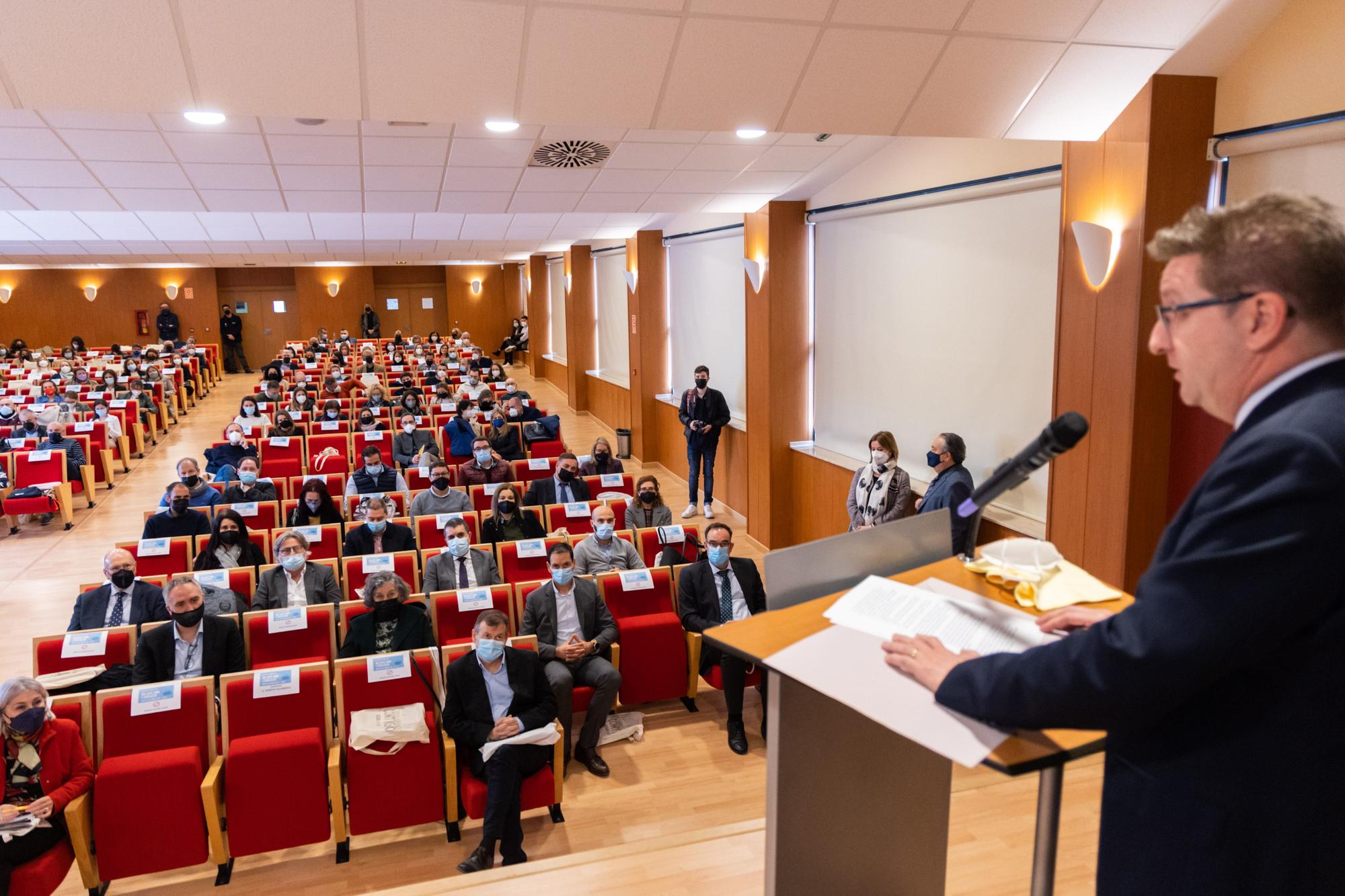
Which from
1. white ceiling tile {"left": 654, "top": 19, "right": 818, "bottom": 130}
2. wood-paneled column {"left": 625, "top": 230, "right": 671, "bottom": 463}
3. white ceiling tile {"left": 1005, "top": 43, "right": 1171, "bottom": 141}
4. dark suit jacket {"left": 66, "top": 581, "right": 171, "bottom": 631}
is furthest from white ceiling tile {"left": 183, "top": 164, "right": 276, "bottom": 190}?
wood-paneled column {"left": 625, "top": 230, "right": 671, "bottom": 463}

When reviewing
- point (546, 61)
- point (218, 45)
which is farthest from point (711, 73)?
point (218, 45)

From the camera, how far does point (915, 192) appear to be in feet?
22.5

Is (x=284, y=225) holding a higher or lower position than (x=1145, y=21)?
higher

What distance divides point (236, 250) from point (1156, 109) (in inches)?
634

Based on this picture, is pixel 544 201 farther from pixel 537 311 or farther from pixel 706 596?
pixel 537 311

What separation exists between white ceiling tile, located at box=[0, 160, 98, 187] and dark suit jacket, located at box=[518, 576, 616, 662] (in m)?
4.79

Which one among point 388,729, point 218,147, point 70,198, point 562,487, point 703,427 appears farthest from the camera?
point 703,427

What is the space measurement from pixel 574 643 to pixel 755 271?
492 centimetres

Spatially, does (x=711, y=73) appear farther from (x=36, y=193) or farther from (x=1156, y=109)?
(x=36, y=193)

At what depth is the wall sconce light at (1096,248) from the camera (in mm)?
4594

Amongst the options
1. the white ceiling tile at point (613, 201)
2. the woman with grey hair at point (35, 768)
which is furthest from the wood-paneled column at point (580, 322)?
the woman with grey hair at point (35, 768)

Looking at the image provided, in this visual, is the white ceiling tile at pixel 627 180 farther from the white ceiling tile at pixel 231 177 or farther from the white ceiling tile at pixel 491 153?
the white ceiling tile at pixel 231 177

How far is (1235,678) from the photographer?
1048 mm

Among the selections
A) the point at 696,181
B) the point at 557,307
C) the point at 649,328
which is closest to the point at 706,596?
the point at 696,181
